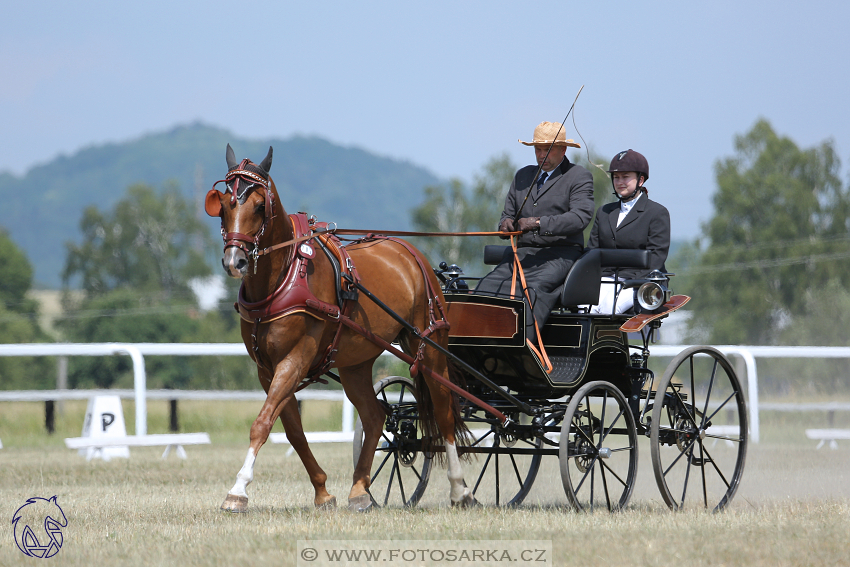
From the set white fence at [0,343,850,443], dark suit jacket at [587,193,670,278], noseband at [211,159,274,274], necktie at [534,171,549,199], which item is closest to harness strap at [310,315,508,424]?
noseband at [211,159,274,274]

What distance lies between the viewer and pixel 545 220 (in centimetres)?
704

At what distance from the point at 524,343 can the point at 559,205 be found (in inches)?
41.7

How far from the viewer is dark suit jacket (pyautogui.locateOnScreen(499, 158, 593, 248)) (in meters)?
7.04

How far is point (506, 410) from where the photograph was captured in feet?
23.3

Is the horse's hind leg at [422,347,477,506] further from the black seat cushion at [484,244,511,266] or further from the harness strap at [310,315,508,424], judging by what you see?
the black seat cushion at [484,244,511,266]

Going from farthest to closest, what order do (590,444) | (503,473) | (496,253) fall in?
(503,473)
(496,253)
(590,444)

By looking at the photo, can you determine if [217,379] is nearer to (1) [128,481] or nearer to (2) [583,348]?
(1) [128,481]

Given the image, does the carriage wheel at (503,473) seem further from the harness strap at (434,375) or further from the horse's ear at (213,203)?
the horse's ear at (213,203)

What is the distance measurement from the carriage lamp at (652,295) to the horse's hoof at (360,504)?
86.9 inches

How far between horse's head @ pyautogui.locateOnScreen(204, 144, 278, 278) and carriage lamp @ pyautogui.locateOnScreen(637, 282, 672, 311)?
261cm

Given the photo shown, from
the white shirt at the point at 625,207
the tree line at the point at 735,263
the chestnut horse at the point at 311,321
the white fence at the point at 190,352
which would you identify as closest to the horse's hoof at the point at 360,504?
the chestnut horse at the point at 311,321

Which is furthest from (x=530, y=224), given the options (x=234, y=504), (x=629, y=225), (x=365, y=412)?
(x=234, y=504)

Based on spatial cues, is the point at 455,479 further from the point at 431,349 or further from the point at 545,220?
the point at 545,220

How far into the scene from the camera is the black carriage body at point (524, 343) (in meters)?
6.84
